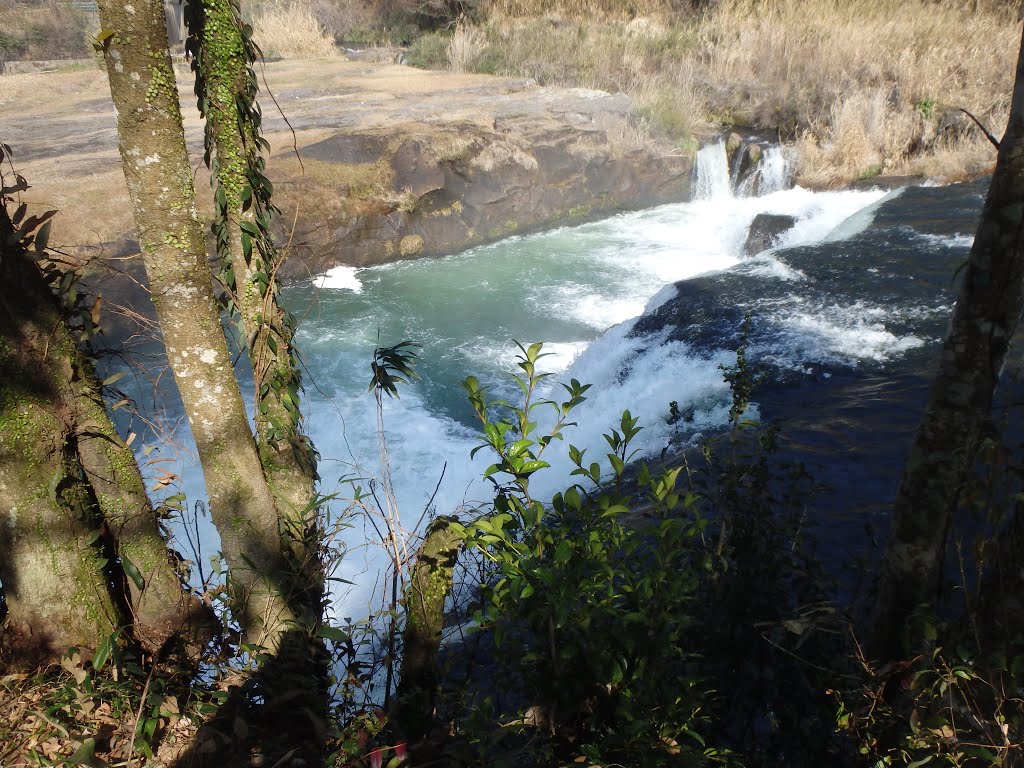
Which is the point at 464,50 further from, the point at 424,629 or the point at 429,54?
the point at 424,629

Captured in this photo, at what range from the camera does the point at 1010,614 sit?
6.82 feet

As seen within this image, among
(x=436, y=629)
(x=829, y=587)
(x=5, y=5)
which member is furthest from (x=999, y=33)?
(x=5, y=5)

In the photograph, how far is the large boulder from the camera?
10773mm

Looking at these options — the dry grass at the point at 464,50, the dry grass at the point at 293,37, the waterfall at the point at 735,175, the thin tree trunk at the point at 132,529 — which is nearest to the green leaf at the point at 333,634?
the thin tree trunk at the point at 132,529

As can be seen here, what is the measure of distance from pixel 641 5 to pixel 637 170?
26.8 ft

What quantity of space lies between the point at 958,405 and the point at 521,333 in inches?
297

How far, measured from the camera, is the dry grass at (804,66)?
12.5 meters

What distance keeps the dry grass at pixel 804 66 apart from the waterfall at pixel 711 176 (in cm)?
71

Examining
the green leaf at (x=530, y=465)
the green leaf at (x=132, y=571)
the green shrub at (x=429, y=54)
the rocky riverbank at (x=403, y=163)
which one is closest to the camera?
the green leaf at (x=530, y=465)

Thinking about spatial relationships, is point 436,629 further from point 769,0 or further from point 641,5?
point 641,5

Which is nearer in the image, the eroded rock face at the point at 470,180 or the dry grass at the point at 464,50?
the eroded rock face at the point at 470,180

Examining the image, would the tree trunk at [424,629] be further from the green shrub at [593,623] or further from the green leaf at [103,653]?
the green leaf at [103,653]

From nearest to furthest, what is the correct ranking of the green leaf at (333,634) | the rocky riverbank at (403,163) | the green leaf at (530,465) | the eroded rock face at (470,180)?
the green leaf at (530,465), the green leaf at (333,634), the rocky riverbank at (403,163), the eroded rock face at (470,180)

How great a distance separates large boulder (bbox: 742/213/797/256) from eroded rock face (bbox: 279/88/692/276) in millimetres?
2998
